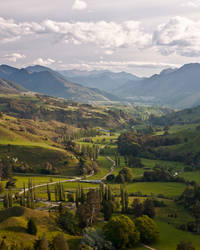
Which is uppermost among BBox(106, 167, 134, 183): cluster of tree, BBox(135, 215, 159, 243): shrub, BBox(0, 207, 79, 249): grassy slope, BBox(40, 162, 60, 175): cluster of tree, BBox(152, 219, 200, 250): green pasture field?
BBox(40, 162, 60, 175): cluster of tree

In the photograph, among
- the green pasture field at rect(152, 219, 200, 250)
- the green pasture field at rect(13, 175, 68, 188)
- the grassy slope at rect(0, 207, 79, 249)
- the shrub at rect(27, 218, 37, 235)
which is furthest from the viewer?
the green pasture field at rect(13, 175, 68, 188)

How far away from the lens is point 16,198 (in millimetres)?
127312

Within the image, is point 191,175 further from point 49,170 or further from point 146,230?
point 146,230

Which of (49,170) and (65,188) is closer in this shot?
(65,188)

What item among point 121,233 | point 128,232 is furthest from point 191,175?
point 121,233

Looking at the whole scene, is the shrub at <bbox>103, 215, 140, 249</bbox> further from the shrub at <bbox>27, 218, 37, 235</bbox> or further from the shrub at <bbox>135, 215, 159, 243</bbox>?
the shrub at <bbox>27, 218, 37, 235</bbox>

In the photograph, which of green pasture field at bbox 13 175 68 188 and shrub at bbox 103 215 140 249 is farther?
green pasture field at bbox 13 175 68 188

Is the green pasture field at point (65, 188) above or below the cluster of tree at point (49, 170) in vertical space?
below

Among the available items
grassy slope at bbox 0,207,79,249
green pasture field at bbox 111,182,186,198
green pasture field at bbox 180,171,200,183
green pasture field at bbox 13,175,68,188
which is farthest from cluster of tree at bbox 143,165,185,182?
grassy slope at bbox 0,207,79,249

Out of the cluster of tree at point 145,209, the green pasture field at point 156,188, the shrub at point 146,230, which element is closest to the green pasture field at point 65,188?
the green pasture field at point 156,188

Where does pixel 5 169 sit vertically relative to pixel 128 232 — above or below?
above

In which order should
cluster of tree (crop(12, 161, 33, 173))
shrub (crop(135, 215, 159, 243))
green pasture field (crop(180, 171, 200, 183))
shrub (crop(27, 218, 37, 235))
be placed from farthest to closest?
cluster of tree (crop(12, 161, 33, 173)), green pasture field (crop(180, 171, 200, 183)), shrub (crop(135, 215, 159, 243)), shrub (crop(27, 218, 37, 235))

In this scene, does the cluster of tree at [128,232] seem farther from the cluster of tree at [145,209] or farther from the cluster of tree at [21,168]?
the cluster of tree at [21,168]

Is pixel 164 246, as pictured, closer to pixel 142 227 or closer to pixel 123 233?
pixel 142 227
